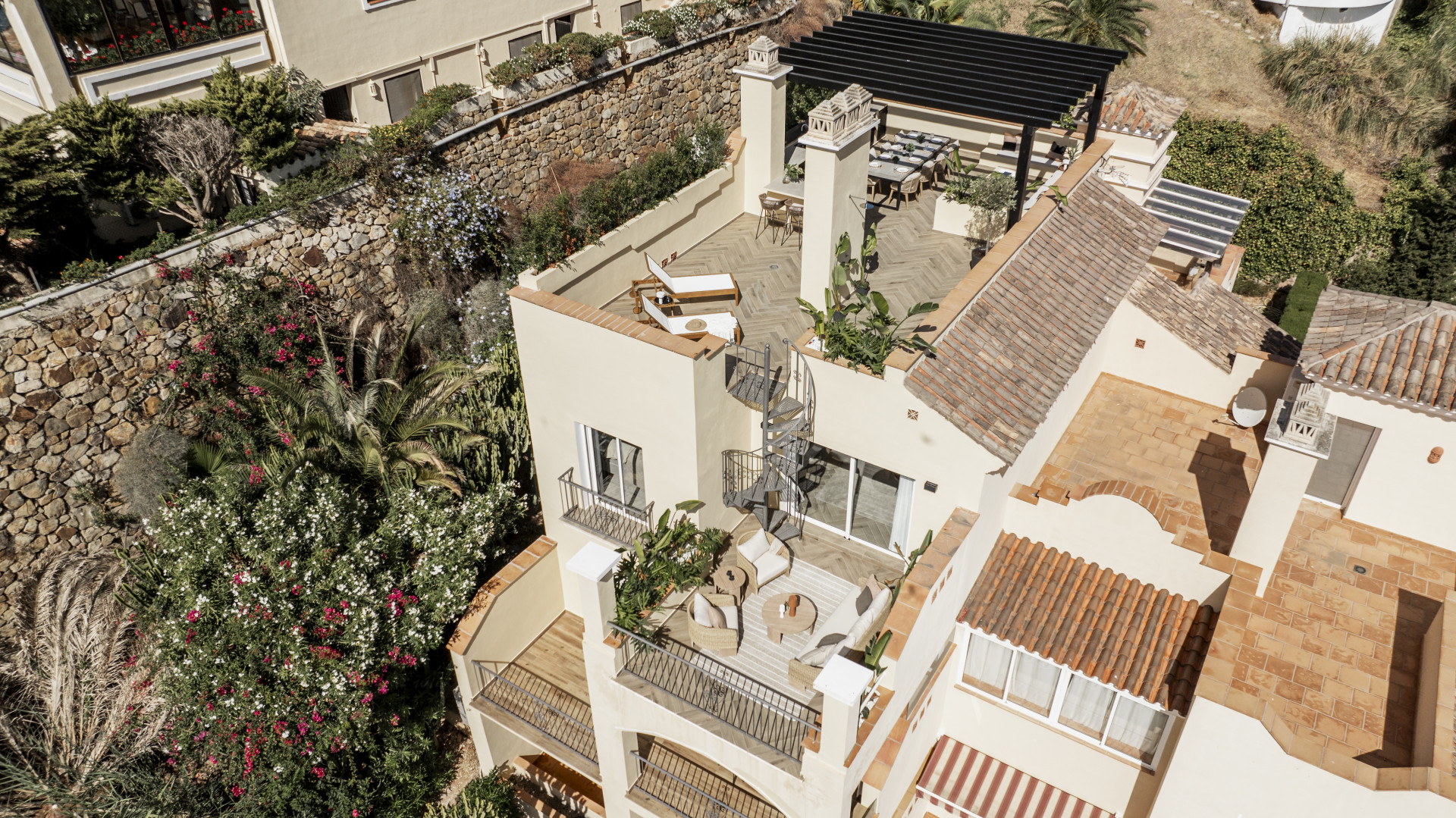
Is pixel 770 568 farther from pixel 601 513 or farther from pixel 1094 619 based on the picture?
pixel 1094 619

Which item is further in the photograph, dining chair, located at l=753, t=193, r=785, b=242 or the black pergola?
dining chair, located at l=753, t=193, r=785, b=242

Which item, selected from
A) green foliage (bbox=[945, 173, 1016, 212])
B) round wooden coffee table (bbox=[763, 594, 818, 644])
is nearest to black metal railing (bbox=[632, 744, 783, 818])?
round wooden coffee table (bbox=[763, 594, 818, 644])

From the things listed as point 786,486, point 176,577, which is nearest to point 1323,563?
point 786,486

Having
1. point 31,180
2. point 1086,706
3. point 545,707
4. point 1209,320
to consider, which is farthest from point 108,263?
point 1209,320

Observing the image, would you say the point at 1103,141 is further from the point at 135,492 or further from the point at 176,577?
the point at 135,492

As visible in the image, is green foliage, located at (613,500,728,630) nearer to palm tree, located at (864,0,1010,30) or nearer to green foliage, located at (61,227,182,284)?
green foliage, located at (61,227,182,284)

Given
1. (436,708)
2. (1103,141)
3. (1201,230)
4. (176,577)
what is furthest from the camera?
(1201,230)

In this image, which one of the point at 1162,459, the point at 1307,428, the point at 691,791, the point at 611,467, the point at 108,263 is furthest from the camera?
the point at 108,263
